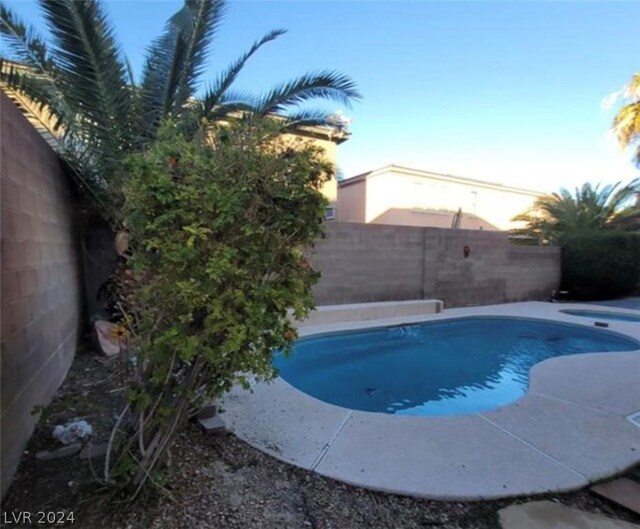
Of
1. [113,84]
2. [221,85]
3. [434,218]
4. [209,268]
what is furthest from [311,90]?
[434,218]

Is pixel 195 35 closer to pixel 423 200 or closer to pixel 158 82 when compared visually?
pixel 158 82

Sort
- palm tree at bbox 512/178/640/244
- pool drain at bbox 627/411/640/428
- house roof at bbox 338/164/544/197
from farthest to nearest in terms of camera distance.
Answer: house roof at bbox 338/164/544/197, palm tree at bbox 512/178/640/244, pool drain at bbox 627/411/640/428

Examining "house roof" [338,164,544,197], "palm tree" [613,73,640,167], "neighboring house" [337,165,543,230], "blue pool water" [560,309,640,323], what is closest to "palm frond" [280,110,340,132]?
"blue pool water" [560,309,640,323]

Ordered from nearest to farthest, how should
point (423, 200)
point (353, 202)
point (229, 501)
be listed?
point (229, 501) < point (423, 200) < point (353, 202)

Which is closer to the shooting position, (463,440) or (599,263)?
(463,440)

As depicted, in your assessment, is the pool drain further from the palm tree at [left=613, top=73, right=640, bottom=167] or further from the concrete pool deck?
the palm tree at [left=613, top=73, right=640, bottom=167]

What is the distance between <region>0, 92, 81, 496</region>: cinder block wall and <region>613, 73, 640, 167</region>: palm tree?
810 inches

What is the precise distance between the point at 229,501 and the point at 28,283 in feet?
8.92

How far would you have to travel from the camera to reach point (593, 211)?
17.4 m

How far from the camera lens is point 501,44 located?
31.0ft

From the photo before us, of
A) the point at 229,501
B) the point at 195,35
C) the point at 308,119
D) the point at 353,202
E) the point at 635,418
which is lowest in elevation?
the point at 635,418

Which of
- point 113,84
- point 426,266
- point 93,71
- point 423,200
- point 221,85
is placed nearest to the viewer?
point 93,71

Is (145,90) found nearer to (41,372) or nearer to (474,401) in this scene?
(41,372)

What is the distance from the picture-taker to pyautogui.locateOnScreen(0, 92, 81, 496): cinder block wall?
2.95 m
